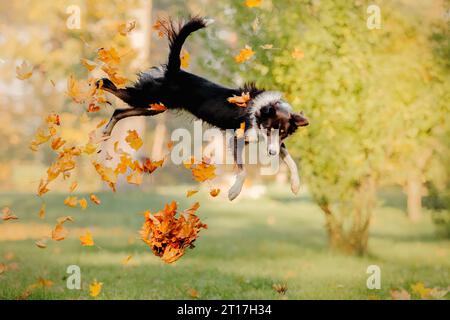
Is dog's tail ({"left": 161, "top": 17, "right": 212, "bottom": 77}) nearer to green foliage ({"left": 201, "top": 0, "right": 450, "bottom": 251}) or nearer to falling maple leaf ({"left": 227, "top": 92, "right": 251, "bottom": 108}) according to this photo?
falling maple leaf ({"left": 227, "top": 92, "right": 251, "bottom": 108})

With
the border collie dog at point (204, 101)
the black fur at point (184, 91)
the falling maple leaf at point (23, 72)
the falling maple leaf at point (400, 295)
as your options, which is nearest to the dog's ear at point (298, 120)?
the border collie dog at point (204, 101)

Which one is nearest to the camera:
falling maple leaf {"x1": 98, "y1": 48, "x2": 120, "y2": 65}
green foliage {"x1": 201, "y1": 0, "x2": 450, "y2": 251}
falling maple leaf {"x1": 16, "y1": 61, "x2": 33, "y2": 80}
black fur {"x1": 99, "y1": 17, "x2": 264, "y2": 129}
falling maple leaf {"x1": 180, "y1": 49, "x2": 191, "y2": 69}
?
falling maple leaf {"x1": 98, "y1": 48, "x2": 120, "y2": 65}

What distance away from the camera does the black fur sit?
512cm

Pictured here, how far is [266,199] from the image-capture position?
21328 mm

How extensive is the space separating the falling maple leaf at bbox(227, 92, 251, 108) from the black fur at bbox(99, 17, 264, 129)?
74mm

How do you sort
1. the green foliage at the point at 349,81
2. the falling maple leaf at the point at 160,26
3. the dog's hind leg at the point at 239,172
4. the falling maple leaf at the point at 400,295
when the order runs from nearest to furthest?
the dog's hind leg at the point at 239,172, the falling maple leaf at the point at 160,26, the falling maple leaf at the point at 400,295, the green foliage at the point at 349,81

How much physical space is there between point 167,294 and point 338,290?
2.14m

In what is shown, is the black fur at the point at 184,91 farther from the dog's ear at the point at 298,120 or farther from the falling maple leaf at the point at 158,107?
the dog's ear at the point at 298,120

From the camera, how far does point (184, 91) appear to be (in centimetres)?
530

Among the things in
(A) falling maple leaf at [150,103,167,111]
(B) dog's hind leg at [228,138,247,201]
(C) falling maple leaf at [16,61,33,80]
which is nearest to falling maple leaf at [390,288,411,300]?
(B) dog's hind leg at [228,138,247,201]

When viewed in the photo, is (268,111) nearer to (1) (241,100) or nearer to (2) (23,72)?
(1) (241,100)

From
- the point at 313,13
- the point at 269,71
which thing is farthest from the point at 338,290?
the point at 313,13

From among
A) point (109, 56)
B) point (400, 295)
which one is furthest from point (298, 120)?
point (400, 295)

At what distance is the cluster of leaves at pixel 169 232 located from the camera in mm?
4742
